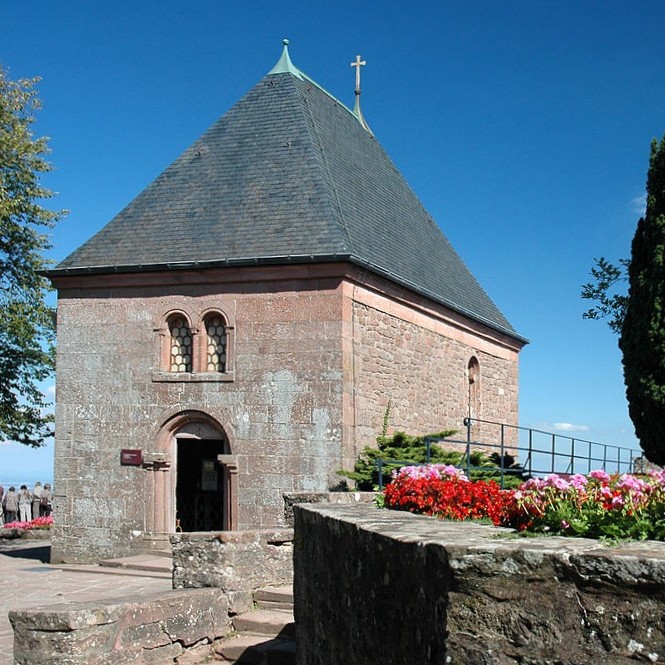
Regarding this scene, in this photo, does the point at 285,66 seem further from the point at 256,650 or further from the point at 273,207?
the point at 256,650

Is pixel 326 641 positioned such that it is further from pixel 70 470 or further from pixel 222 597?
pixel 70 470

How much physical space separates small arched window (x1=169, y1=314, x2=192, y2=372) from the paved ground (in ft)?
12.8

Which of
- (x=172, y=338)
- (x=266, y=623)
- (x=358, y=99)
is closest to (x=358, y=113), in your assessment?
(x=358, y=99)

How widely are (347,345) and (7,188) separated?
37.6 feet

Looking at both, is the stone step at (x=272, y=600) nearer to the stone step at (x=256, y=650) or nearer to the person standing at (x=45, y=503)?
the stone step at (x=256, y=650)

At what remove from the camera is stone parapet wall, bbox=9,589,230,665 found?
746 cm

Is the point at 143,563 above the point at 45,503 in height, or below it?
above

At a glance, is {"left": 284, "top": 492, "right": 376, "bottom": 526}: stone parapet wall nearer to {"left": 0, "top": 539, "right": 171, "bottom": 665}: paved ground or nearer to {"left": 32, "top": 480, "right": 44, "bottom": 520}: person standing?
{"left": 0, "top": 539, "right": 171, "bottom": 665}: paved ground

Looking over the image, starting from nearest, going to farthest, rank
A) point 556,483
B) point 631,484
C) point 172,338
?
point 631,484 < point 556,483 < point 172,338

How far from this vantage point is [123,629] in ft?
26.5

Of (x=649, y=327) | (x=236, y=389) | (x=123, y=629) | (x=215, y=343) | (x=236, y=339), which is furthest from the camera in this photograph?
(x=215, y=343)

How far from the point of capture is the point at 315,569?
20.1 ft

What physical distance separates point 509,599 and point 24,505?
30240 millimetres

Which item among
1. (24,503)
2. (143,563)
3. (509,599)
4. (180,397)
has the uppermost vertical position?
Answer: (180,397)
